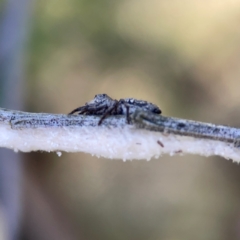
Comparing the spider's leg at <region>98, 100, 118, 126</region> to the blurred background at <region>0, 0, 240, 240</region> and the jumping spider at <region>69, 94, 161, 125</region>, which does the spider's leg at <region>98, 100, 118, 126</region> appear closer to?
the jumping spider at <region>69, 94, 161, 125</region>

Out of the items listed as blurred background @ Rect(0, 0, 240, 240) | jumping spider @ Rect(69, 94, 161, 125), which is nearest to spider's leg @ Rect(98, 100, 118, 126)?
jumping spider @ Rect(69, 94, 161, 125)

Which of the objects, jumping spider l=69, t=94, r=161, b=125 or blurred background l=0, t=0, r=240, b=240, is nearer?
jumping spider l=69, t=94, r=161, b=125

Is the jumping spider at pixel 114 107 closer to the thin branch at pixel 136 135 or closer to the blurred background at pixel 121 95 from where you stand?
the thin branch at pixel 136 135

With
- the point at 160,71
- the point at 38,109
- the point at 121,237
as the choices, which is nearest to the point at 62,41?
the point at 38,109

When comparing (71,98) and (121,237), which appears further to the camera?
(71,98)

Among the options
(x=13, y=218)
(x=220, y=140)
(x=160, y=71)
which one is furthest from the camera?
(x=160, y=71)

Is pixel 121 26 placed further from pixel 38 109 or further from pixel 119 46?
pixel 38 109

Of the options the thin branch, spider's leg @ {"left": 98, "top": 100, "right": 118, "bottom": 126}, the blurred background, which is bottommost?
the thin branch
